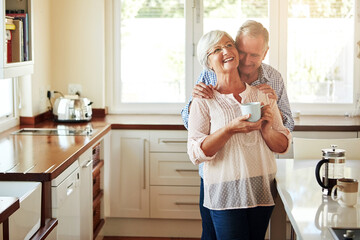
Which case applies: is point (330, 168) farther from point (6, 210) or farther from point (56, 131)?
point (56, 131)

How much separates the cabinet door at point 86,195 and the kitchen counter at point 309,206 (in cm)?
109

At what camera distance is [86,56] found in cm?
483

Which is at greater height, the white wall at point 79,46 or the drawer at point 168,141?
the white wall at point 79,46

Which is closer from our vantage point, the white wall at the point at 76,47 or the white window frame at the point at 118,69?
the white wall at the point at 76,47

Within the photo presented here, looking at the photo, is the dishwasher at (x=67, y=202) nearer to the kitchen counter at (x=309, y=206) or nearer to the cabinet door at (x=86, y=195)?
the cabinet door at (x=86, y=195)

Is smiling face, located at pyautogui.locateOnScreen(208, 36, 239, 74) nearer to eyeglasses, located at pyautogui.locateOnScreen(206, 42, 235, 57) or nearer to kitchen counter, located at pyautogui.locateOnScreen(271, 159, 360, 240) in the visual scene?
eyeglasses, located at pyautogui.locateOnScreen(206, 42, 235, 57)

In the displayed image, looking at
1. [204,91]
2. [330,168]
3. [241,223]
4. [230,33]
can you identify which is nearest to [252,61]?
[204,91]

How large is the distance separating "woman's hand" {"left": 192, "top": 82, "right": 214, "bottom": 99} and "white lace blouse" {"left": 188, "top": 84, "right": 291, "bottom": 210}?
2cm

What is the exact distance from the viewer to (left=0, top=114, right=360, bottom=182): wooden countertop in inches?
111

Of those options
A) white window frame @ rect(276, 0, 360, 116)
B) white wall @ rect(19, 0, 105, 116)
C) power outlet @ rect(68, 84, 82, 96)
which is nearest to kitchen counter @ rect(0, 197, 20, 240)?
white wall @ rect(19, 0, 105, 116)

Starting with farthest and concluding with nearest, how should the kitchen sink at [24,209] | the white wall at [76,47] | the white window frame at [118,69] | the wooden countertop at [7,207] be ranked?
the white window frame at [118,69], the white wall at [76,47], the kitchen sink at [24,209], the wooden countertop at [7,207]

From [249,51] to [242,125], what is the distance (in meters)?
0.38

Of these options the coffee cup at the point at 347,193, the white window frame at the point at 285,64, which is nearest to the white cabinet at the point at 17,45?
the coffee cup at the point at 347,193

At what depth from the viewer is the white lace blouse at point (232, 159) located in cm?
277
